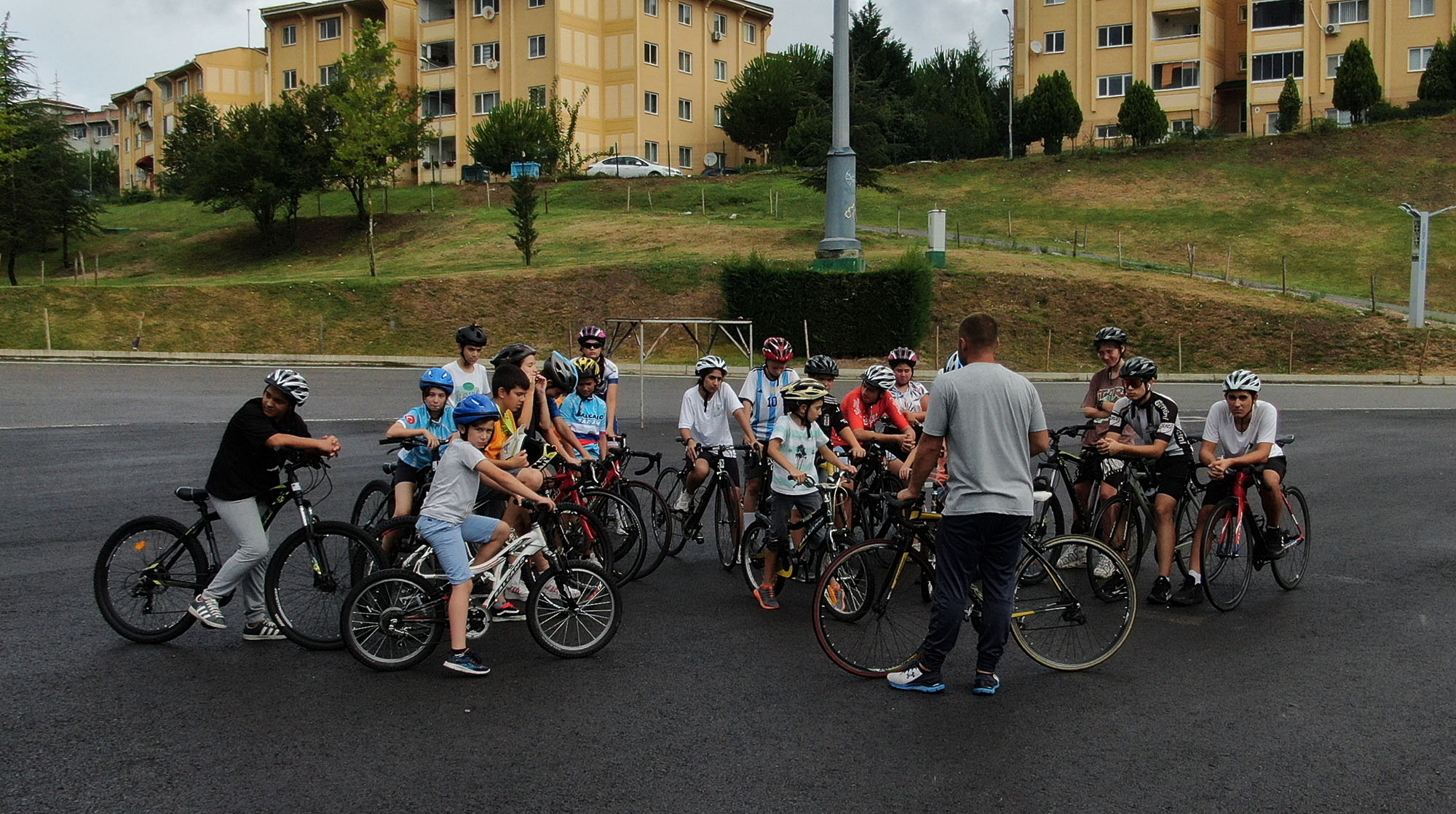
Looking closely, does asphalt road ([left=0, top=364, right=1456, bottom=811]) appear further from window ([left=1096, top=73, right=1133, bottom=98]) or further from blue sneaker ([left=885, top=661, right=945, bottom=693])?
window ([left=1096, top=73, right=1133, bottom=98])

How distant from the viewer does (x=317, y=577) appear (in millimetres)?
6977

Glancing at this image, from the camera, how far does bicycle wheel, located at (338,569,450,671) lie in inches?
254

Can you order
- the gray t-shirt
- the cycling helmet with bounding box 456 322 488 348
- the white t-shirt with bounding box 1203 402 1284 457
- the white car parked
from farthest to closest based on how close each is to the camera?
the white car parked
the cycling helmet with bounding box 456 322 488 348
the white t-shirt with bounding box 1203 402 1284 457
the gray t-shirt

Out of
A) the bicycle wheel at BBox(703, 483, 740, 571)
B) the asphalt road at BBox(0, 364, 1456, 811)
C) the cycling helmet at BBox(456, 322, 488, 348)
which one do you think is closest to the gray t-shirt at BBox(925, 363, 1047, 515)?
the asphalt road at BBox(0, 364, 1456, 811)

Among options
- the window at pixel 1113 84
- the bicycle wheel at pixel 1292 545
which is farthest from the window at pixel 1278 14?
the bicycle wheel at pixel 1292 545

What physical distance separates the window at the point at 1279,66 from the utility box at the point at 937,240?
37.5m

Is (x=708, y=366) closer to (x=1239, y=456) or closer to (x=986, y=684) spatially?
(x=1239, y=456)

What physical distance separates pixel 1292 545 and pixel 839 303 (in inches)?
941

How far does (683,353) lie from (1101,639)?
26.4 meters

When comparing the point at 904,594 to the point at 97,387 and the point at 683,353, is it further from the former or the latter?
the point at 683,353

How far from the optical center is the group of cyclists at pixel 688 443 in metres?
6.75

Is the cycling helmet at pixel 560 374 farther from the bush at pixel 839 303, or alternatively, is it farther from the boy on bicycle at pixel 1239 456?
the bush at pixel 839 303

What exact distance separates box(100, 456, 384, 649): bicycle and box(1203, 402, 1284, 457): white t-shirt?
5.44 meters

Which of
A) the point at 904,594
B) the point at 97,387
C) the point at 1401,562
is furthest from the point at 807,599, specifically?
the point at 97,387
